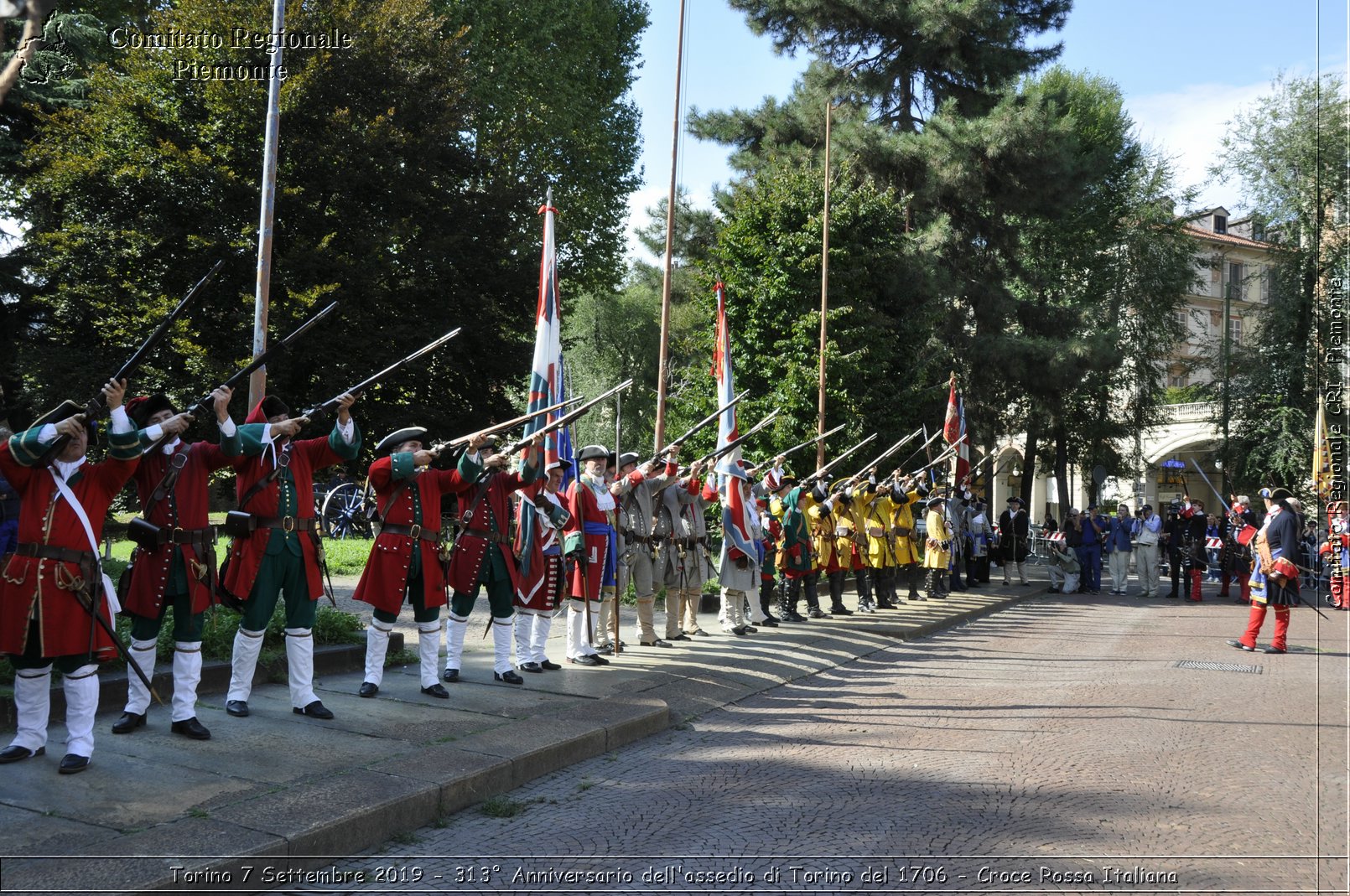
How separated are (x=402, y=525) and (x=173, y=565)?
1877mm

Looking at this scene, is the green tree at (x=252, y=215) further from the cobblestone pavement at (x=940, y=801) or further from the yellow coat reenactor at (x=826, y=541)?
the cobblestone pavement at (x=940, y=801)

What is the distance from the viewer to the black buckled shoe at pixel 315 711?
730cm

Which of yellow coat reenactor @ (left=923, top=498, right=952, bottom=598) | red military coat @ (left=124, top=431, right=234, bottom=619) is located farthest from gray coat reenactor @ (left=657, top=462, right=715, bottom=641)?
yellow coat reenactor @ (left=923, top=498, right=952, bottom=598)

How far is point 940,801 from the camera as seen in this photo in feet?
20.3

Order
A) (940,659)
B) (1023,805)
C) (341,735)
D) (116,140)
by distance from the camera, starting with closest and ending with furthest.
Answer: (1023,805) < (341,735) < (940,659) < (116,140)

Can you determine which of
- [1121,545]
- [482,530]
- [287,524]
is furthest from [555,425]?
[1121,545]

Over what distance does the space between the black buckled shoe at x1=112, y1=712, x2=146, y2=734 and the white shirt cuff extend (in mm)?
1871

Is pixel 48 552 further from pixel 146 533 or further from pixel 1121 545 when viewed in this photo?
pixel 1121 545

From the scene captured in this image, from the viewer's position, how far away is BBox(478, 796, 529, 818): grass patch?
590cm

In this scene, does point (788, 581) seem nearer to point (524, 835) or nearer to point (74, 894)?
point (524, 835)

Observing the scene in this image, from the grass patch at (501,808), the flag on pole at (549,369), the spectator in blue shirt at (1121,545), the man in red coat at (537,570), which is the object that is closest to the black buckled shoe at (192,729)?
the grass patch at (501,808)

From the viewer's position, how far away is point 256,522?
729cm

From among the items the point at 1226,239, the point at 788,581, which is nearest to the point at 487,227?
the point at 788,581

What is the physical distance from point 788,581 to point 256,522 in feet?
32.3
